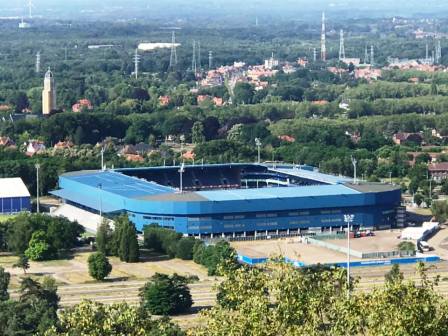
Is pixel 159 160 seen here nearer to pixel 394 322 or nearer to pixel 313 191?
pixel 313 191

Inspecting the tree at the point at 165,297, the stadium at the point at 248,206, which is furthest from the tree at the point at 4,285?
the stadium at the point at 248,206

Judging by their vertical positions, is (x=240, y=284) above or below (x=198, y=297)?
above

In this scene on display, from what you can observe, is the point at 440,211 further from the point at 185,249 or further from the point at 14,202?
the point at 14,202

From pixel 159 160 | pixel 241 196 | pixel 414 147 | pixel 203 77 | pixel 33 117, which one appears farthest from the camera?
pixel 203 77

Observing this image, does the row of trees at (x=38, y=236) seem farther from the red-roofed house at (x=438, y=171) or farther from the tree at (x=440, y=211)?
the red-roofed house at (x=438, y=171)

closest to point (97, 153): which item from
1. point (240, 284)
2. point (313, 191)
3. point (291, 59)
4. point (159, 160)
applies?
point (159, 160)

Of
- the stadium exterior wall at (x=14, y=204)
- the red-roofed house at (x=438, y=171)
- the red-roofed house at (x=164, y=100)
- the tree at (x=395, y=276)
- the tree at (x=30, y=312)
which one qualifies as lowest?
the red-roofed house at (x=164, y=100)

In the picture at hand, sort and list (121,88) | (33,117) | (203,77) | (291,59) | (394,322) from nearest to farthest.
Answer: (394,322) < (33,117) < (121,88) < (203,77) < (291,59)
